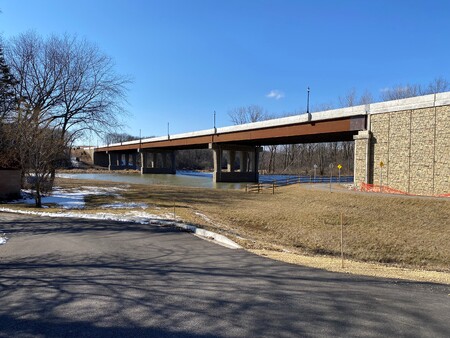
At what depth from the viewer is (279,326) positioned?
13.1 feet

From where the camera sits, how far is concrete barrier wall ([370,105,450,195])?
2312 centimetres

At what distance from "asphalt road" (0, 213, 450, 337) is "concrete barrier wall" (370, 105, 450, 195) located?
20288 mm

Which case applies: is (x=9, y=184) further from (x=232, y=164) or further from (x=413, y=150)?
(x=232, y=164)

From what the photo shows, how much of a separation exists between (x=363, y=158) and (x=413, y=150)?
4.31 metres

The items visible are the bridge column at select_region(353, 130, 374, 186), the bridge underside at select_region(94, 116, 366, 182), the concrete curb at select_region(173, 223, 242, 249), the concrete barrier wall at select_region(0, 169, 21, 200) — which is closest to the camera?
the concrete curb at select_region(173, 223, 242, 249)

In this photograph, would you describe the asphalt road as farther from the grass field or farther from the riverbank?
the grass field

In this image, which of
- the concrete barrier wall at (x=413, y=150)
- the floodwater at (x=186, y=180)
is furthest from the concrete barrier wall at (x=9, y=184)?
the concrete barrier wall at (x=413, y=150)

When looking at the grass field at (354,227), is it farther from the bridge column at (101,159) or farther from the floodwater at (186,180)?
the bridge column at (101,159)

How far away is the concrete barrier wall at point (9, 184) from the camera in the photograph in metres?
20.9

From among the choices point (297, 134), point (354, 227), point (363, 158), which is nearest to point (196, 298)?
point (354, 227)

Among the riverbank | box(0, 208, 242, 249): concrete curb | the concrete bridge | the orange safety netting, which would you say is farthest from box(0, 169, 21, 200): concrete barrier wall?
the concrete bridge

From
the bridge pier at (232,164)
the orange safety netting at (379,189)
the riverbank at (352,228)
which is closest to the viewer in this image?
the riverbank at (352,228)

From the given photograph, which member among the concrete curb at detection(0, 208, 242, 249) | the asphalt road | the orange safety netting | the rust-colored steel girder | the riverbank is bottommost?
the riverbank

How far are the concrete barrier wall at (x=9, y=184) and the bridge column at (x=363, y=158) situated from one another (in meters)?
24.5
